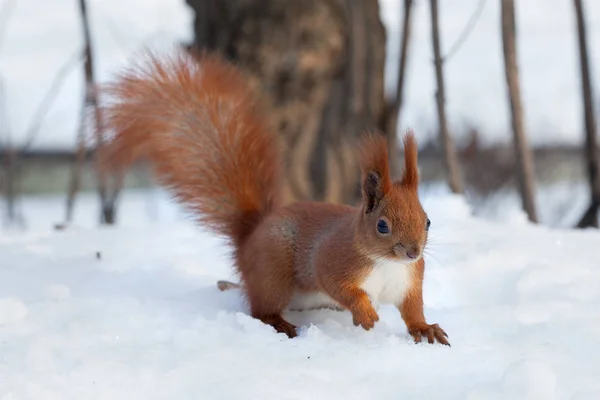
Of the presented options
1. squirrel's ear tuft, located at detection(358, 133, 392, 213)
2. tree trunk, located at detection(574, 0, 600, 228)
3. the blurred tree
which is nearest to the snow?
squirrel's ear tuft, located at detection(358, 133, 392, 213)

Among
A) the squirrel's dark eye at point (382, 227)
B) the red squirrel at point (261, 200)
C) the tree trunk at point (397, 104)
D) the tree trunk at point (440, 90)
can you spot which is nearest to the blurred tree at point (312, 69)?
the tree trunk at point (397, 104)

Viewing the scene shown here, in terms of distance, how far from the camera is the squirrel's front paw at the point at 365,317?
157 cm

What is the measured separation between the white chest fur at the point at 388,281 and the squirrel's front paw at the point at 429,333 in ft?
0.24

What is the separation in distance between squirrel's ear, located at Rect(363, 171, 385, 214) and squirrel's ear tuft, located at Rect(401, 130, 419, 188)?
70 mm

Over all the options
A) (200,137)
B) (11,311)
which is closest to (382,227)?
(200,137)

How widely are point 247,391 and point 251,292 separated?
551 mm

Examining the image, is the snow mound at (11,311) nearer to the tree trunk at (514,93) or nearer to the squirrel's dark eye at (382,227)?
the squirrel's dark eye at (382,227)

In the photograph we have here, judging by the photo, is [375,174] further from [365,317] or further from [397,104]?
[397,104]

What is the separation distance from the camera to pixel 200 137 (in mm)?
2080

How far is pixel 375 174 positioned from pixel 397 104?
2.04 meters

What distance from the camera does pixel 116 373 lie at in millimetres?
1344

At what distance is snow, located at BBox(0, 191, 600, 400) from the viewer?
1.29 meters

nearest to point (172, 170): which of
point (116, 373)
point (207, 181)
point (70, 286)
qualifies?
point (207, 181)

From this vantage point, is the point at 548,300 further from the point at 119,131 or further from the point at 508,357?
the point at 119,131
